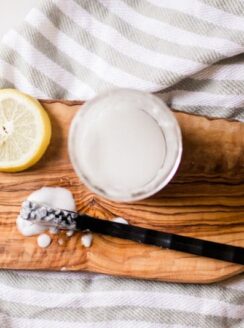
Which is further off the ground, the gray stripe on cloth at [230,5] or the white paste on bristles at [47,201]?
the gray stripe on cloth at [230,5]

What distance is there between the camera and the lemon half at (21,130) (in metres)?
0.65

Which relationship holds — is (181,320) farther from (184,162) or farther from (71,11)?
(71,11)

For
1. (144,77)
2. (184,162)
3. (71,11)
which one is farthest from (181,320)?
(71,11)

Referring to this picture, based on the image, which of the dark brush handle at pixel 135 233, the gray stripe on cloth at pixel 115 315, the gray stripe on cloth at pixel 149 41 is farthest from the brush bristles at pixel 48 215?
the gray stripe on cloth at pixel 149 41

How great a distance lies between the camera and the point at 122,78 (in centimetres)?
69

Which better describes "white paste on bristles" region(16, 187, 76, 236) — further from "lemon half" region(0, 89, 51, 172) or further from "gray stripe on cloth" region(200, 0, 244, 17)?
"gray stripe on cloth" region(200, 0, 244, 17)

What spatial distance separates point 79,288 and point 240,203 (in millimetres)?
221

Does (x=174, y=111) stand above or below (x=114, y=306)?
above

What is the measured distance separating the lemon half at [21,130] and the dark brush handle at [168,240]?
95 mm

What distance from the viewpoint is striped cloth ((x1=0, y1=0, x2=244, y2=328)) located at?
0.68 metres

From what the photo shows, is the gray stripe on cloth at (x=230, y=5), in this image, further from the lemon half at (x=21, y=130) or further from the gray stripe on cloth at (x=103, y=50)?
the lemon half at (x=21, y=130)

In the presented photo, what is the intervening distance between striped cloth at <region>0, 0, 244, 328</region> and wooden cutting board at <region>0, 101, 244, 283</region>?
32 mm

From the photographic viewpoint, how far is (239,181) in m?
0.67

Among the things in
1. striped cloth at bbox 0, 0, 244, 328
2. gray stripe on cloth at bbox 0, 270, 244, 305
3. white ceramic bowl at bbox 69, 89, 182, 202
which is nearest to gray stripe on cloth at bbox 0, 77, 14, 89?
striped cloth at bbox 0, 0, 244, 328
